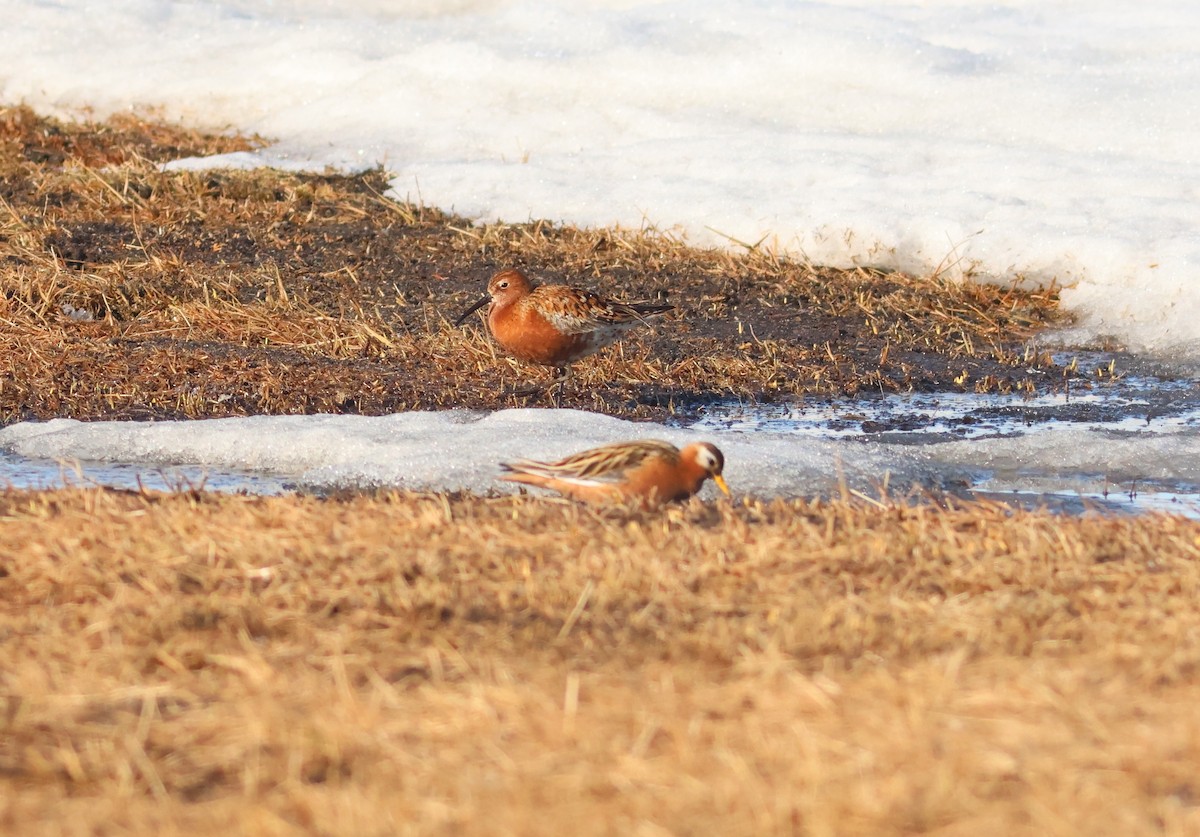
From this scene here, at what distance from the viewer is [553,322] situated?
8930 mm

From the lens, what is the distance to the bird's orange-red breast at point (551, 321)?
8.98 meters

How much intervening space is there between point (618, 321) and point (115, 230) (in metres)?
4.89

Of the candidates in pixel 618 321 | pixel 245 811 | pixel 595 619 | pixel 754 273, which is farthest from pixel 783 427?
pixel 245 811

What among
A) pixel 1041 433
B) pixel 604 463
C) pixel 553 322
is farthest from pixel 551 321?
pixel 604 463

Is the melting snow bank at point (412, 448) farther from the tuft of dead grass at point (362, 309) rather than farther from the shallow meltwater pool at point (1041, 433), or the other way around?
the tuft of dead grass at point (362, 309)

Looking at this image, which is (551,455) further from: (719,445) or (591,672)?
(591,672)

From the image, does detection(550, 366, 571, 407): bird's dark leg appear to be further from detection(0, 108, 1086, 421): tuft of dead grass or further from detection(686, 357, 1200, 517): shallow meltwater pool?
detection(686, 357, 1200, 517): shallow meltwater pool

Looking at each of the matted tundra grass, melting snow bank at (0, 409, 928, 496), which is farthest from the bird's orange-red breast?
the matted tundra grass

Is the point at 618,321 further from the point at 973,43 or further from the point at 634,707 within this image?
the point at 973,43

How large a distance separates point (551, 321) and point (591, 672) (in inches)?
215

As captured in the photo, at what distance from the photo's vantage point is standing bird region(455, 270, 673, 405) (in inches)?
353

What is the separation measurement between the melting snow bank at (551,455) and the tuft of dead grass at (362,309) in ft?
2.50

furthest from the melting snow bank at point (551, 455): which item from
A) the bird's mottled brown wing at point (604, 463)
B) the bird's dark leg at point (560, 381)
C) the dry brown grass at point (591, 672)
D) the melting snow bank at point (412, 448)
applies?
the dry brown grass at point (591, 672)

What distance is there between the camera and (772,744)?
315 centimetres
